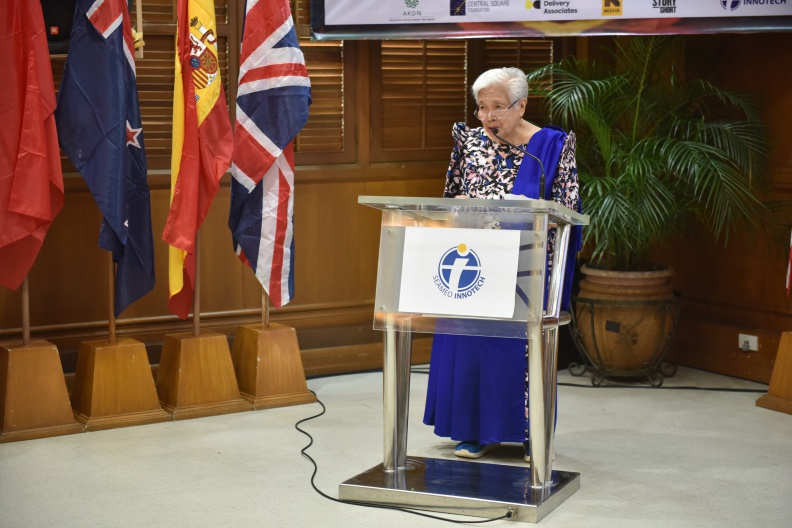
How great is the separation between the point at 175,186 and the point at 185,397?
3.05ft

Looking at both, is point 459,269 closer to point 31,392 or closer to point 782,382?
point 31,392

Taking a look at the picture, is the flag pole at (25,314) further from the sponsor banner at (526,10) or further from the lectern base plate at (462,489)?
the sponsor banner at (526,10)

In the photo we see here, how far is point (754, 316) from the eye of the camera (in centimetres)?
569

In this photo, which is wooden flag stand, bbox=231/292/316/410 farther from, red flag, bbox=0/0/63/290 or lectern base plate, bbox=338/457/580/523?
lectern base plate, bbox=338/457/580/523

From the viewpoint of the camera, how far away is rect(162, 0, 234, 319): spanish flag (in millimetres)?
4770

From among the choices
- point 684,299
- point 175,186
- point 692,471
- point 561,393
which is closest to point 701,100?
point 684,299

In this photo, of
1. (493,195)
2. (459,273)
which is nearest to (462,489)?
(459,273)

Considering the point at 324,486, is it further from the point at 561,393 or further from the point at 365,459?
the point at 561,393

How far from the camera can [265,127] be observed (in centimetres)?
490

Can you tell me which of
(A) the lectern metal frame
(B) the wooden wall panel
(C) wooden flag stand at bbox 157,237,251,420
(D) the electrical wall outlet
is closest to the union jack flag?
(C) wooden flag stand at bbox 157,237,251,420

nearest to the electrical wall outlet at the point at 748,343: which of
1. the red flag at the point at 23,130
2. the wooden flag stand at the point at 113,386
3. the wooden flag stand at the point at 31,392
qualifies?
the wooden flag stand at the point at 113,386

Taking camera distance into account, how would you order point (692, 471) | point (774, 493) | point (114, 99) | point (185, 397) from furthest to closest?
point (185, 397) → point (114, 99) → point (692, 471) → point (774, 493)

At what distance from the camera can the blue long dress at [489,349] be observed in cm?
400

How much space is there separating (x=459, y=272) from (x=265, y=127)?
1.75 meters
